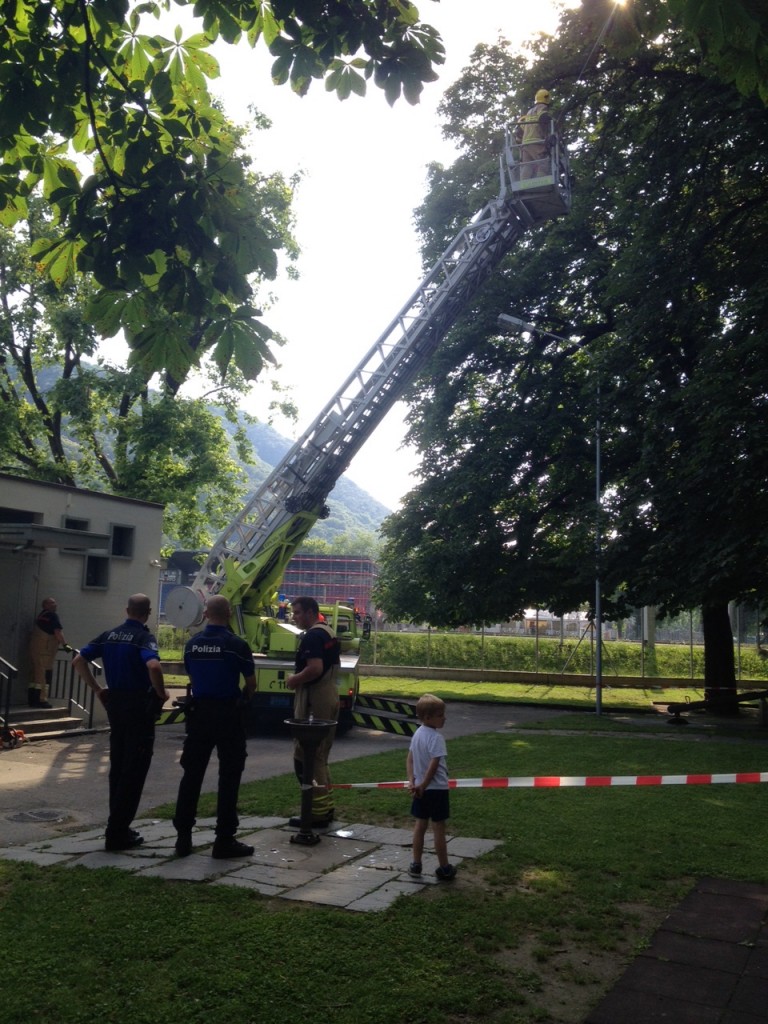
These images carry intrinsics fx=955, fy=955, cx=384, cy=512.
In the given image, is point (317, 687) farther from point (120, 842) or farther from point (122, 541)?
point (122, 541)

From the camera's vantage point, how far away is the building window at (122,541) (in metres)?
18.3

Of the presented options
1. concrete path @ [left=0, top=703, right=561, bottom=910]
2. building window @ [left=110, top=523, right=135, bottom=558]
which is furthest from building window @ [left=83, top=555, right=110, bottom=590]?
concrete path @ [left=0, top=703, right=561, bottom=910]

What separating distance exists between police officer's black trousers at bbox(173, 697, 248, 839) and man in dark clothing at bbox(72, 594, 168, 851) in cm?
37

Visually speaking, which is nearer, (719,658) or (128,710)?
(128,710)

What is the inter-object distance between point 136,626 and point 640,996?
Result: 4542mm

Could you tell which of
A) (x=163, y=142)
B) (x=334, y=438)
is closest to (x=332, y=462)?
(x=334, y=438)

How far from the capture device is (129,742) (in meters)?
7.27

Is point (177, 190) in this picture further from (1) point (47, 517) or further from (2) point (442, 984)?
(1) point (47, 517)

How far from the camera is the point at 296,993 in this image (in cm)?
443

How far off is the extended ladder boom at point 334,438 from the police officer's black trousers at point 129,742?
30.5 ft

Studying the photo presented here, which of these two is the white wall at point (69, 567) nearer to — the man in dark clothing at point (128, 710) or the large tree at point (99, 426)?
the man in dark clothing at point (128, 710)

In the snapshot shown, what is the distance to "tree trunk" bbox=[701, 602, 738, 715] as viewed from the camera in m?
24.1

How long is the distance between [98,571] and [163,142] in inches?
531

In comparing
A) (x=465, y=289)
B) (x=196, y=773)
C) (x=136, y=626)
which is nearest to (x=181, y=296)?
(x=136, y=626)
